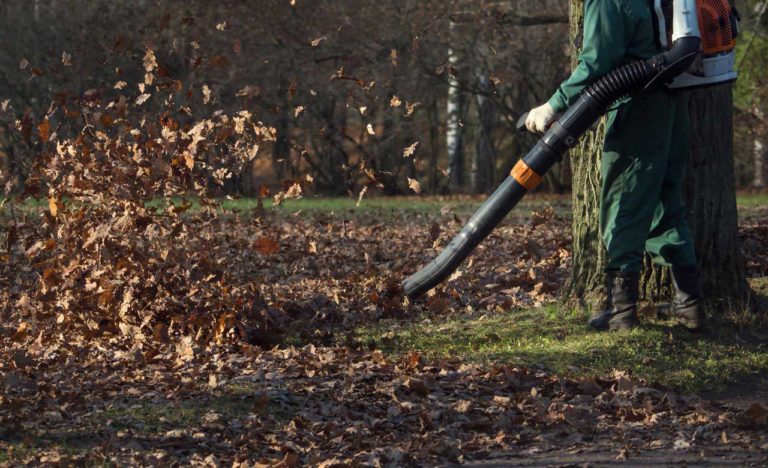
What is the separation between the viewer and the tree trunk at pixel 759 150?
23484mm

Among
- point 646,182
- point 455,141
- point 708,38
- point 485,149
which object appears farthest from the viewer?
point 455,141

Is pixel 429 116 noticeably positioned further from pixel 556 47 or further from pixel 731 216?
pixel 731 216

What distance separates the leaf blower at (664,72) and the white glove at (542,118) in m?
0.05

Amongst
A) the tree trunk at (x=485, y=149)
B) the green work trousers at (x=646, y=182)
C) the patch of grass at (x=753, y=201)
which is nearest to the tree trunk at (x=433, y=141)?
the tree trunk at (x=485, y=149)

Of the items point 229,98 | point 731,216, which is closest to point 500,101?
point 229,98

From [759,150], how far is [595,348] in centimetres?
1972

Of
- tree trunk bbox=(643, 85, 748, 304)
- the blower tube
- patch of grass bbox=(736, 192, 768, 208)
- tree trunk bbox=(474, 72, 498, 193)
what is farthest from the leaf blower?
tree trunk bbox=(474, 72, 498, 193)

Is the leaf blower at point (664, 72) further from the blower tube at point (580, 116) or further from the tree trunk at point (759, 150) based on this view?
the tree trunk at point (759, 150)

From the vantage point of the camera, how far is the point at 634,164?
19.9 ft

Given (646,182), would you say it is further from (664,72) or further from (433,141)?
(433,141)

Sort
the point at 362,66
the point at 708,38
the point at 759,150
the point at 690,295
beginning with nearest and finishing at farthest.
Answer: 1. the point at 708,38
2. the point at 690,295
3. the point at 362,66
4. the point at 759,150

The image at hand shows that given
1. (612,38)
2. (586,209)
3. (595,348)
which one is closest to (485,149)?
(586,209)

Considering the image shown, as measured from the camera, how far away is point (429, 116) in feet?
85.6

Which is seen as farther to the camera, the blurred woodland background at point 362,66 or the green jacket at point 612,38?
the blurred woodland background at point 362,66
